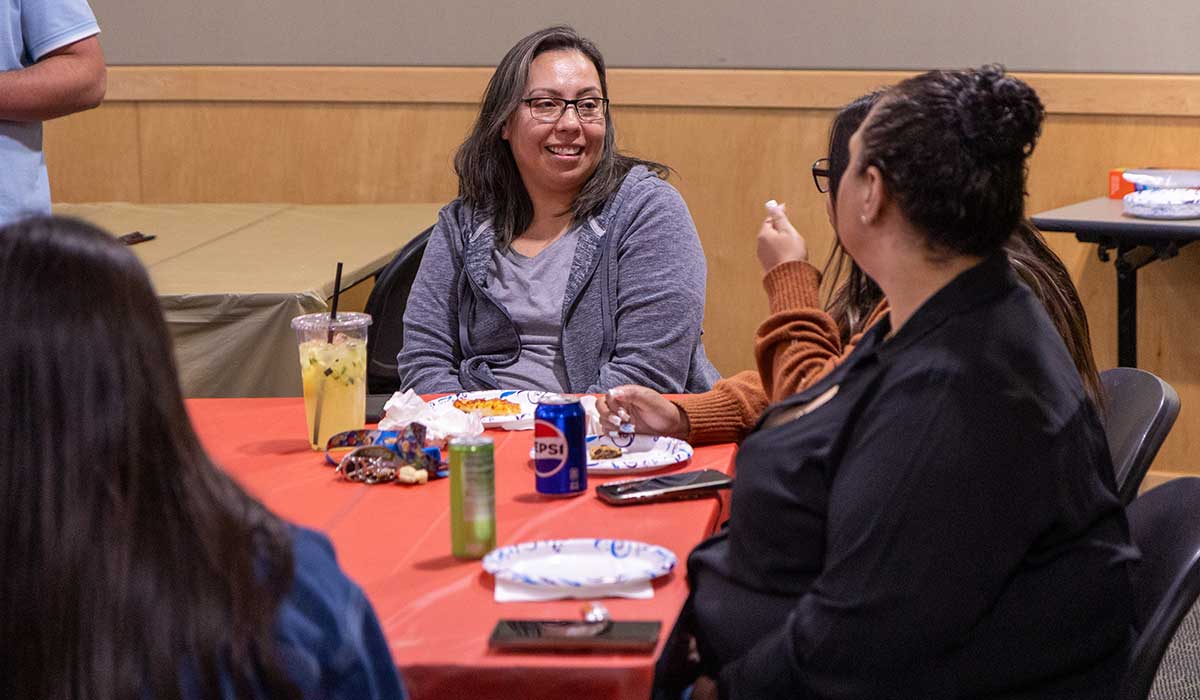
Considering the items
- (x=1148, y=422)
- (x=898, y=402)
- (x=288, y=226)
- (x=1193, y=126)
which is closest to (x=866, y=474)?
(x=898, y=402)

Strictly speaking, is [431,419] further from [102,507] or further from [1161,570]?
[102,507]

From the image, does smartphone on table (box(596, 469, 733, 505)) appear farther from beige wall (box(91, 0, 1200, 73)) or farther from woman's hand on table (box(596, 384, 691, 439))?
beige wall (box(91, 0, 1200, 73))

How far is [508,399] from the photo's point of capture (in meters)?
2.29

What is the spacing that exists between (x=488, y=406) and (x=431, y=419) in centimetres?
17

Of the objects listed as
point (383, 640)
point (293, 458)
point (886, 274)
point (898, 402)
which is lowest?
point (293, 458)

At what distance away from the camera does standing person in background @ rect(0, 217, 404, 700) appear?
896 mm

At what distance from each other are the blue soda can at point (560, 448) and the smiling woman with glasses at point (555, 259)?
69 centimetres

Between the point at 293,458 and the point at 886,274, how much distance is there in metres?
0.97

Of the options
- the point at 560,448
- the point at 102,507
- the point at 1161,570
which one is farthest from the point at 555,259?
the point at 102,507

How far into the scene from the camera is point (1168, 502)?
167 centimetres

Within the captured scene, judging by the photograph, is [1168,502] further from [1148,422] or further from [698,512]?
[698,512]

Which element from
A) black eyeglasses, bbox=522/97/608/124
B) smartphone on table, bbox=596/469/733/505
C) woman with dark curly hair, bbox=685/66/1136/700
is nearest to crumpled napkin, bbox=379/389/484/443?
smartphone on table, bbox=596/469/733/505

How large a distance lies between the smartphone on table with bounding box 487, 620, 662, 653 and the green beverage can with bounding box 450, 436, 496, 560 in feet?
0.78

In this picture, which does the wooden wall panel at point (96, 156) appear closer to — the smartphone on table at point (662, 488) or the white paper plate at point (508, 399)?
the white paper plate at point (508, 399)
